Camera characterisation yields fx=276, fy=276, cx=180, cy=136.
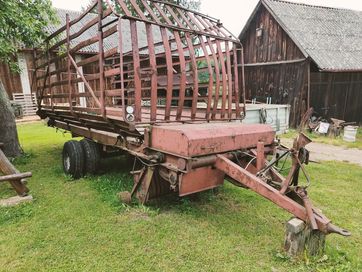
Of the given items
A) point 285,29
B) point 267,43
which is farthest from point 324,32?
point 267,43

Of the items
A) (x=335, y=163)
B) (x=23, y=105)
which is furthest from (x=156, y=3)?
(x=23, y=105)

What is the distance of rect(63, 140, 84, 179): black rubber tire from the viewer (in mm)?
5141

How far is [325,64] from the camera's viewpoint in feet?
37.0

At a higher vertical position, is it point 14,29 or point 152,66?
point 14,29

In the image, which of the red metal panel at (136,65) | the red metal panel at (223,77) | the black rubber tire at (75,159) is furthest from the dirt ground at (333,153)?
the black rubber tire at (75,159)

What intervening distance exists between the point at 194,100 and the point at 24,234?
2840 millimetres

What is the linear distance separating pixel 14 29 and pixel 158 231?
565 centimetres

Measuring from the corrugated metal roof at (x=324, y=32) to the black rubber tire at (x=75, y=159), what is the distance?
9.86 m

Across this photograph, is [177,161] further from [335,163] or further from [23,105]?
[23,105]

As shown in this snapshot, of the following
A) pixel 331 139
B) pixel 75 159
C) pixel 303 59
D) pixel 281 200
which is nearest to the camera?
pixel 281 200

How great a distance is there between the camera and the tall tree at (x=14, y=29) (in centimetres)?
561

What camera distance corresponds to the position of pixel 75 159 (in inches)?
202

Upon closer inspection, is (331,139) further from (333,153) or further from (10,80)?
(10,80)

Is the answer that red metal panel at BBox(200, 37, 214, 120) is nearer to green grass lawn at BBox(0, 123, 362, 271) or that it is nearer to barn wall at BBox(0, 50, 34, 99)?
green grass lawn at BBox(0, 123, 362, 271)
